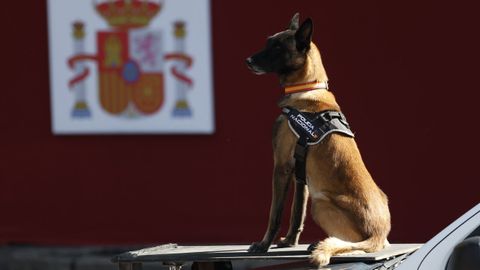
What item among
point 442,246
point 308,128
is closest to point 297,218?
point 308,128

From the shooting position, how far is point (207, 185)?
9.77 meters

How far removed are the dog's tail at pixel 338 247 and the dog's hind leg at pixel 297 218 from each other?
0.44 metres

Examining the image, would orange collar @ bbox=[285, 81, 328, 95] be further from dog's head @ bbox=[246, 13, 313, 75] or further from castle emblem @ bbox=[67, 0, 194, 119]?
castle emblem @ bbox=[67, 0, 194, 119]

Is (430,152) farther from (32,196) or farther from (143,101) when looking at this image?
(32,196)

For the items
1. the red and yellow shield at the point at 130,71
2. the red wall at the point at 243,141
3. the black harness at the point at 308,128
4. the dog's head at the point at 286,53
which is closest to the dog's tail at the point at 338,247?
the black harness at the point at 308,128

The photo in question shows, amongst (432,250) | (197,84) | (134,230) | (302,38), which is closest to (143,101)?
(197,84)

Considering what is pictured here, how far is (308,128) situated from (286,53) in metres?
0.51

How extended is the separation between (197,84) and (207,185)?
85cm

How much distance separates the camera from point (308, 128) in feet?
19.2

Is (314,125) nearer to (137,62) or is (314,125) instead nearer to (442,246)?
(442,246)

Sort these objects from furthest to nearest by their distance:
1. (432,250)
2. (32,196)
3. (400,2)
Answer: (32,196) < (400,2) < (432,250)

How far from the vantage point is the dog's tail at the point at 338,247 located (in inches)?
197

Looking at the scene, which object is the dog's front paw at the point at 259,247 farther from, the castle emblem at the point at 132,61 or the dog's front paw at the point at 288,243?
the castle emblem at the point at 132,61

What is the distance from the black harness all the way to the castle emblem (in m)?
3.81
